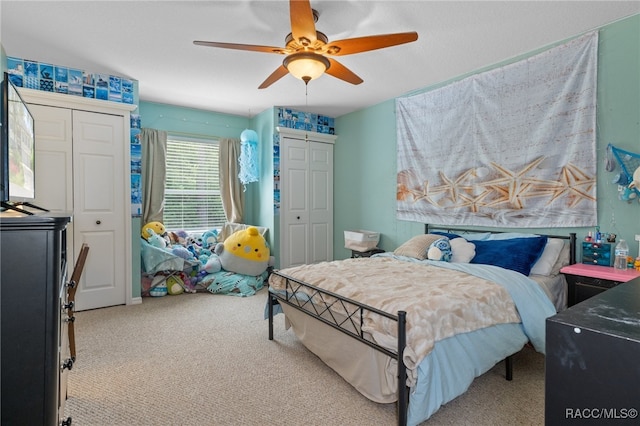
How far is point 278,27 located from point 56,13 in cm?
168

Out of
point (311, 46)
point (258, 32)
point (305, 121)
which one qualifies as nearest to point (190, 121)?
point (305, 121)

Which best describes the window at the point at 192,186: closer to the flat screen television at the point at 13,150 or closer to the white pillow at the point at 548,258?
the flat screen television at the point at 13,150

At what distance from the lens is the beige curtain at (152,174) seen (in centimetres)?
462

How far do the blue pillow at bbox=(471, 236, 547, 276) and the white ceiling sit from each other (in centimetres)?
176

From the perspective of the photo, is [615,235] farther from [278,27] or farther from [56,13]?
[56,13]

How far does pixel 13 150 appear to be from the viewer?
1.68 meters

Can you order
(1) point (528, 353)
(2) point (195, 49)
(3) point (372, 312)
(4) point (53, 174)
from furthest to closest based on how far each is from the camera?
(4) point (53, 174), (2) point (195, 49), (1) point (528, 353), (3) point (372, 312)

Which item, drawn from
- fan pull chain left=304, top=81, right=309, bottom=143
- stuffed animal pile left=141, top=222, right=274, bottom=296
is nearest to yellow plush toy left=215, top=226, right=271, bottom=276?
stuffed animal pile left=141, top=222, right=274, bottom=296

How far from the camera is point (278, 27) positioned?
8.75 feet

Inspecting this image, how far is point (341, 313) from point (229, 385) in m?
0.89

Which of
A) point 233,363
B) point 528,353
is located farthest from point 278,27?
point 528,353

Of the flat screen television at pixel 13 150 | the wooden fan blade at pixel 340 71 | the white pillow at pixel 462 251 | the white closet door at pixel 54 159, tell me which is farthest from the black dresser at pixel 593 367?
the white closet door at pixel 54 159

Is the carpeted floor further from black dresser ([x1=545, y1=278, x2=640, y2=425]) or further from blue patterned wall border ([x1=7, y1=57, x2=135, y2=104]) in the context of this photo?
blue patterned wall border ([x1=7, y1=57, x2=135, y2=104])

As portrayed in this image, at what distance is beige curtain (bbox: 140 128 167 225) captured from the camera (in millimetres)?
4621
